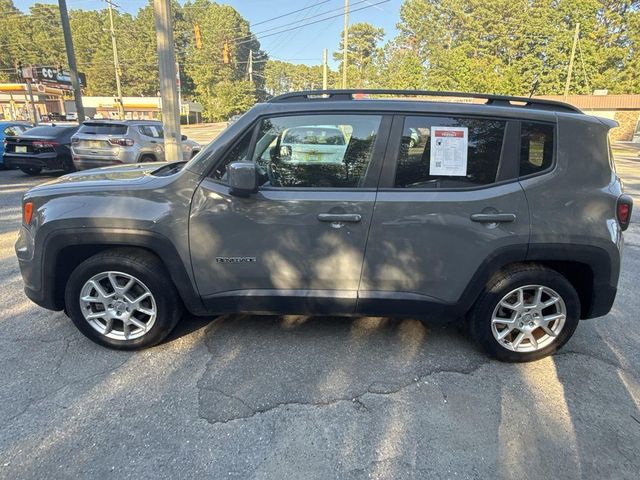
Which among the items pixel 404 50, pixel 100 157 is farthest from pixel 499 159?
pixel 404 50

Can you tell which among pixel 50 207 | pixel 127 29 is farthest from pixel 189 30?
pixel 50 207

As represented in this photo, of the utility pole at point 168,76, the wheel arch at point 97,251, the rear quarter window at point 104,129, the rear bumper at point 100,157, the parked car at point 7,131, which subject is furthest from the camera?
the parked car at point 7,131

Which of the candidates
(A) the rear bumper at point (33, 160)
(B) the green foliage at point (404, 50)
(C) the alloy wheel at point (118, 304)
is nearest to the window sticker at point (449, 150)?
(C) the alloy wheel at point (118, 304)

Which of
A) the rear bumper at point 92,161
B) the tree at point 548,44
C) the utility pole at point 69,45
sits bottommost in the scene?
the rear bumper at point 92,161

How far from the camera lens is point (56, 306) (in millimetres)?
3043

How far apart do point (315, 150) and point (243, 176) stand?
0.56 m

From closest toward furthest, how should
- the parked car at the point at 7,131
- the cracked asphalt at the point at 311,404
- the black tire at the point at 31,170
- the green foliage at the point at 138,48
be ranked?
the cracked asphalt at the point at 311,404 → the black tire at the point at 31,170 → the parked car at the point at 7,131 → the green foliage at the point at 138,48

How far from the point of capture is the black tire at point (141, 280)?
9.41ft

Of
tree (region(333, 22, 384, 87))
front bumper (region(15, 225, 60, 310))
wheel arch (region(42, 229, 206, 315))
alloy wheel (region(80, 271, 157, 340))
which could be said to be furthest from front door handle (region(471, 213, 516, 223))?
tree (region(333, 22, 384, 87))

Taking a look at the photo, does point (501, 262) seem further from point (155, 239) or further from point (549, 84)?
point (549, 84)

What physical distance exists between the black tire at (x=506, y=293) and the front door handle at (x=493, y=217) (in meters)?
0.41

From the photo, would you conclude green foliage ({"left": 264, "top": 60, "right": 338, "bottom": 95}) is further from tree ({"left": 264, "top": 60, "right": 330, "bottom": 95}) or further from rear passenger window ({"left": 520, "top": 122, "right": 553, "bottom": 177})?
rear passenger window ({"left": 520, "top": 122, "right": 553, "bottom": 177})

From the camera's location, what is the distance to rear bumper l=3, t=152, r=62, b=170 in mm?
10805

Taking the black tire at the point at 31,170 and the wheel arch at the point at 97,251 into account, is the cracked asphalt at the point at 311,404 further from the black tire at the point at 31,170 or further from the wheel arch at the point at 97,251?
the black tire at the point at 31,170
